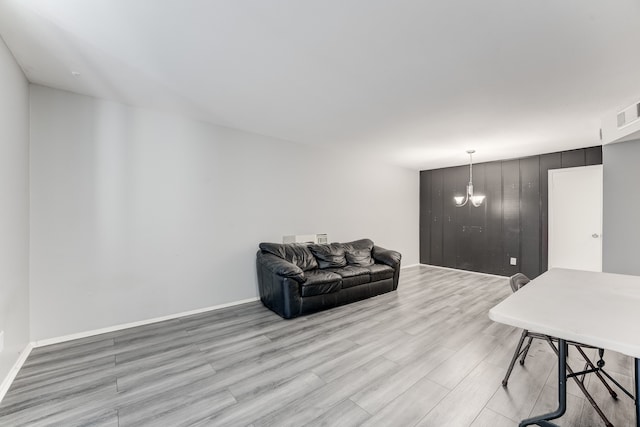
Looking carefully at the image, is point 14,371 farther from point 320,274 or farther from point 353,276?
point 353,276

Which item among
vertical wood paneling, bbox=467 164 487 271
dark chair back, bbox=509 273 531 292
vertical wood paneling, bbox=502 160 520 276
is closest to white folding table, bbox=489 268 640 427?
dark chair back, bbox=509 273 531 292

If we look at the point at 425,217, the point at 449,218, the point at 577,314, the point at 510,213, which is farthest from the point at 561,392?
the point at 425,217

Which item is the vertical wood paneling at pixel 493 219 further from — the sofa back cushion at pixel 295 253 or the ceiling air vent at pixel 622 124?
the sofa back cushion at pixel 295 253

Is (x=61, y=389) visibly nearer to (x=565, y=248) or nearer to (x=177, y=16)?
(x=177, y=16)

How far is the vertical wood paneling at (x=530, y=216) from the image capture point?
5.18 m

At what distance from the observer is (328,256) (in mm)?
4453

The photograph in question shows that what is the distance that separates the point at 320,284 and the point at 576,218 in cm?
484

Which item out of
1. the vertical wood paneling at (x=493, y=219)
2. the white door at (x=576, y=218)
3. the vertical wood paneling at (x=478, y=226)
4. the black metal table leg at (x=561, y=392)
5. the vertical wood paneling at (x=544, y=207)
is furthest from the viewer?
the vertical wood paneling at (x=478, y=226)

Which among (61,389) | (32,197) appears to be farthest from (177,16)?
(61,389)

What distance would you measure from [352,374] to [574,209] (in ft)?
17.2

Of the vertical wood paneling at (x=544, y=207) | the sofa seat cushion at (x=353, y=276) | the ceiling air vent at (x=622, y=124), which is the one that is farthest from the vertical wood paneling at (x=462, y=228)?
the sofa seat cushion at (x=353, y=276)

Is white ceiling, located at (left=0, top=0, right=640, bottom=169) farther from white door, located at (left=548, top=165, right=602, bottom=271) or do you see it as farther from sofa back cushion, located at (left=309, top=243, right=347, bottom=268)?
sofa back cushion, located at (left=309, top=243, right=347, bottom=268)

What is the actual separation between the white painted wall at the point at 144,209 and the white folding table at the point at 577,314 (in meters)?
3.31

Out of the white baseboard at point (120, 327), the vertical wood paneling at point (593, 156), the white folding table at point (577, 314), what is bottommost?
the white baseboard at point (120, 327)
